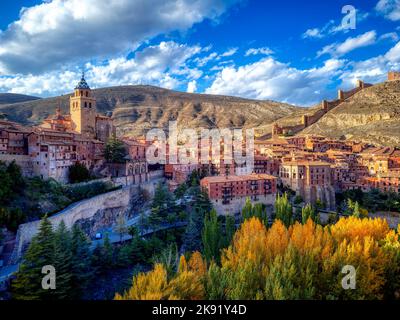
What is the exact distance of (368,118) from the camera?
67.9 m

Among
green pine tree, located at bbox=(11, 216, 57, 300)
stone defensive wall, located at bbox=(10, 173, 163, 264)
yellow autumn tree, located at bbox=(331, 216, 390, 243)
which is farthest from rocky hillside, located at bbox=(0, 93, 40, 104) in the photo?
yellow autumn tree, located at bbox=(331, 216, 390, 243)

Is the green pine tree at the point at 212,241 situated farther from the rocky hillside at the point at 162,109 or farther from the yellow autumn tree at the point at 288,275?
the rocky hillside at the point at 162,109

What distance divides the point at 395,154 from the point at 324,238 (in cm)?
3208

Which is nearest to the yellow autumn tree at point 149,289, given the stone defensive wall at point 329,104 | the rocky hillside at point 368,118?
the rocky hillside at point 368,118

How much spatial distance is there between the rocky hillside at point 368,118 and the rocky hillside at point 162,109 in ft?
66.7

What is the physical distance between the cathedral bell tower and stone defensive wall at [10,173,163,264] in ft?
28.9

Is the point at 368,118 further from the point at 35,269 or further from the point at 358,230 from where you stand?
the point at 35,269

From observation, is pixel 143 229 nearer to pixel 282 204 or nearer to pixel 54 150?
pixel 54 150

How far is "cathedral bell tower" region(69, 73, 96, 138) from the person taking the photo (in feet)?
119

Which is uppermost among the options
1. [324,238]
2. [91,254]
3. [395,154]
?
[395,154]

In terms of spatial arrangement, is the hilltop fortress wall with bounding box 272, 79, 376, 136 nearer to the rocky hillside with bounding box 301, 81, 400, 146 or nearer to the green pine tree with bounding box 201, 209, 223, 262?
the rocky hillside with bounding box 301, 81, 400, 146

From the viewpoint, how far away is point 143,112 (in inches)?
3701

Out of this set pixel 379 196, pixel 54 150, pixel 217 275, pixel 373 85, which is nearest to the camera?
pixel 217 275
